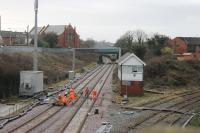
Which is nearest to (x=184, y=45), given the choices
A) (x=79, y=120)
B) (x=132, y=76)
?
(x=132, y=76)

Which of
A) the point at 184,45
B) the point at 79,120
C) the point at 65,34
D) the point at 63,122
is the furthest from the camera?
the point at 65,34

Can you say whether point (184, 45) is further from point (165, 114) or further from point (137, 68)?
point (165, 114)

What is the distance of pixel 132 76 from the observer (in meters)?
46.1

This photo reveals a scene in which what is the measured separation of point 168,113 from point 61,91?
56.1 ft

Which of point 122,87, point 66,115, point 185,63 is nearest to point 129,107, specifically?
point 66,115

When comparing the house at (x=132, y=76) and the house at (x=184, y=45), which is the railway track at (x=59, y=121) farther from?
the house at (x=184, y=45)

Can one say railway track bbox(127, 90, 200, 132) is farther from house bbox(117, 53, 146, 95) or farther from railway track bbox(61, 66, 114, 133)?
house bbox(117, 53, 146, 95)

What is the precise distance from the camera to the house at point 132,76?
45875 millimetres

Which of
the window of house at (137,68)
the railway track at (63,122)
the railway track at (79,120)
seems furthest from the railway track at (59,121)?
the window of house at (137,68)

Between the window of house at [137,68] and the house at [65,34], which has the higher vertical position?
the house at [65,34]

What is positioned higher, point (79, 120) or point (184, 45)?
point (184, 45)

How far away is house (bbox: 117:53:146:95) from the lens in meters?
45.9

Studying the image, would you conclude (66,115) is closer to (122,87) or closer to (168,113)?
(168,113)

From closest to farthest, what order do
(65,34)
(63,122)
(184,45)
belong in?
(63,122), (184,45), (65,34)
